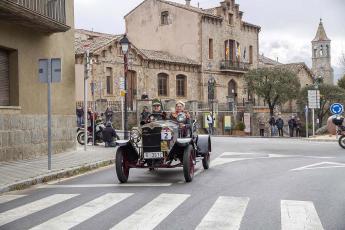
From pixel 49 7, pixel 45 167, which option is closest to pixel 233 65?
pixel 49 7

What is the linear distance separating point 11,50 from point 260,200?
372 inches

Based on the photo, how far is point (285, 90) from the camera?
43.0 metres

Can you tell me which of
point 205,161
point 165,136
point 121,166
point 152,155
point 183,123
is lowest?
point 205,161

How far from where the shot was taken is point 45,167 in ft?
41.5

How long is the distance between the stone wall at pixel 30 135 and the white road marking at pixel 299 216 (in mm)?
8634

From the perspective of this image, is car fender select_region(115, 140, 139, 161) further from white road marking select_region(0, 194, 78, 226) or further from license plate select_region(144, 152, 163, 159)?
white road marking select_region(0, 194, 78, 226)

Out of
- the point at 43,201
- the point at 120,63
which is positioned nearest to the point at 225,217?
the point at 43,201

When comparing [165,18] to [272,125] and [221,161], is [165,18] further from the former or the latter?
[221,161]

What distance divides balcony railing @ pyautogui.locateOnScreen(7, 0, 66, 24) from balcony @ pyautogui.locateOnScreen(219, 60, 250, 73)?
36.4m

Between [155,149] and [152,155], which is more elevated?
[155,149]

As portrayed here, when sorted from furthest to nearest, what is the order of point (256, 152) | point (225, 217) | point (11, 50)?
1. point (256, 152)
2. point (11, 50)
3. point (225, 217)

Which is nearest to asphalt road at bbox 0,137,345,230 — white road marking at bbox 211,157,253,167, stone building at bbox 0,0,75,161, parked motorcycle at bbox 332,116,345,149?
white road marking at bbox 211,157,253,167

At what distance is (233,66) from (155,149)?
145 feet

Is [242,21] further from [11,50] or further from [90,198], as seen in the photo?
[90,198]
